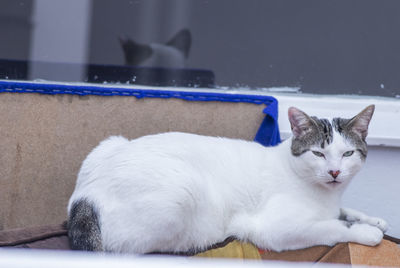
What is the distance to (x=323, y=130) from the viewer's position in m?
1.95

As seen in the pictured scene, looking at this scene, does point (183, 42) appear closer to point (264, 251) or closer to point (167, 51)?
point (167, 51)

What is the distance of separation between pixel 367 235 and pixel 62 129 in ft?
4.49

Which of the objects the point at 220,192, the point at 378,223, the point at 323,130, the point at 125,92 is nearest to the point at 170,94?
the point at 125,92

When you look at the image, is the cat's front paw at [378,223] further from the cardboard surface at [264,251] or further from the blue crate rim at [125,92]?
the blue crate rim at [125,92]

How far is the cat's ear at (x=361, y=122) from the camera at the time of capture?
1.94 metres

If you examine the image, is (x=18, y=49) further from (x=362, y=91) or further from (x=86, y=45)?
(x=362, y=91)

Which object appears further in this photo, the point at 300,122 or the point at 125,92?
the point at 125,92

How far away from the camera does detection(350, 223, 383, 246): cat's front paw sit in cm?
178

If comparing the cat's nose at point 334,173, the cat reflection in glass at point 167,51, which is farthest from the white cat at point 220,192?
the cat reflection in glass at point 167,51

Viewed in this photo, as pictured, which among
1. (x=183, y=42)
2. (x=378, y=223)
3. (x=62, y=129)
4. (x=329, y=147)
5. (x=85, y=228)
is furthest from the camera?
(x=183, y=42)

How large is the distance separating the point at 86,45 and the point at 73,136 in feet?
1.59

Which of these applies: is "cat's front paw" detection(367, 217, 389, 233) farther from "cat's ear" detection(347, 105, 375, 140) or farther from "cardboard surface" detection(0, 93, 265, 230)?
"cardboard surface" detection(0, 93, 265, 230)

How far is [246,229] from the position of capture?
1925mm

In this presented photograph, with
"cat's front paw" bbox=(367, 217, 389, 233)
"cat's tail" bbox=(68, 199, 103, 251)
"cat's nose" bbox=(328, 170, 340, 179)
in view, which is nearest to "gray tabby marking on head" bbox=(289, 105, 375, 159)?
"cat's nose" bbox=(328, 170, 340, 179)
